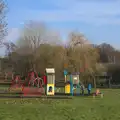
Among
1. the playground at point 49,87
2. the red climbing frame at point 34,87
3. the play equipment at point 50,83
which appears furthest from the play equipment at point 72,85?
the red climbing frame at point 34,87

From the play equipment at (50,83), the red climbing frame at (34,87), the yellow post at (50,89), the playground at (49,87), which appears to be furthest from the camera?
the play equipment at (50,83)

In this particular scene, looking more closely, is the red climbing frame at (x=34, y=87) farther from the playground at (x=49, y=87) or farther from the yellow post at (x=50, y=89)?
the yellow post at (x=50, y=89)

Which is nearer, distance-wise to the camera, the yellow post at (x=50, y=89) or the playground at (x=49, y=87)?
the playground at (x=49, y=87)

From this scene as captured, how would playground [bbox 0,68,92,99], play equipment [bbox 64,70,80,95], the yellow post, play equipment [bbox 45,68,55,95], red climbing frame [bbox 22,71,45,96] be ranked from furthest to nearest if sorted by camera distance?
1. play equipment [bbox 64,70,80,95]
2. play equipment [bbox 45,68,55,95]
3. the yellow post
4. playground [bbox 0,68,92,99]
5. red climbing frame [bbox 22,71,45,96]

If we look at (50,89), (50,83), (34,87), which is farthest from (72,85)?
(34,87)

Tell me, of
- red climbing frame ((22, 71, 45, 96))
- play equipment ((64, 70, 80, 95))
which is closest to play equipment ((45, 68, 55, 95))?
red climbing frame ((22, 71, 45, 96))

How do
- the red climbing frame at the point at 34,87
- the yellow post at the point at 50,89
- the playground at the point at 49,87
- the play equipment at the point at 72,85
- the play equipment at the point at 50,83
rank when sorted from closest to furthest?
the red climbing frame at the point at 34,87 → the playground at the point at 49,87 → the yellow post at the point at 50,89 → the play equipment at the point at 50,83 → the play equipment at the point at 72,85

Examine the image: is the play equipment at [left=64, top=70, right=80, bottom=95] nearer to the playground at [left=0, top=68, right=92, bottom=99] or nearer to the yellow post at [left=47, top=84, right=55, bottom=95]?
the playground at [left=0, top=68, right=92, bottom=99]

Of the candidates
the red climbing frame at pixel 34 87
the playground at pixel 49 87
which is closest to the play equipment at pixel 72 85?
the playground at pixel 49 87

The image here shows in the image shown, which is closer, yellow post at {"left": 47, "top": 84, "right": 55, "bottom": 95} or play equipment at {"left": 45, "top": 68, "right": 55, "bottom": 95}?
yellow post at {"left": 47, "top": 84, "right": 55, "bottom": 95}

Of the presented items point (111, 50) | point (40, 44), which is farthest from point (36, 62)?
point (111, 50)

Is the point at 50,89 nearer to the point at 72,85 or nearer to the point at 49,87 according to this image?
the point at 49,87

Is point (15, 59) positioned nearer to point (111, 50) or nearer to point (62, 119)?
point (111, 50)

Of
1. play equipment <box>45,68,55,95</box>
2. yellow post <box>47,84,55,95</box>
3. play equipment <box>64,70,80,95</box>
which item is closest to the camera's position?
yellow post <box>47,84,55,95</box>
